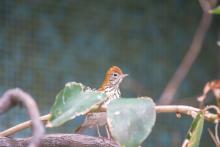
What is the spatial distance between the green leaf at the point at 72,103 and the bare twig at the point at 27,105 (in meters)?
0.38

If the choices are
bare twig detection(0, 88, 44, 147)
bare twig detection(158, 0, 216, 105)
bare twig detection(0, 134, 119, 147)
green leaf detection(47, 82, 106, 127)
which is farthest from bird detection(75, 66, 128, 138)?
bare twig detection(0, 88, 44, 147)

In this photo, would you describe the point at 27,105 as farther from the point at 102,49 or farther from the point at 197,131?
the point at 102,49

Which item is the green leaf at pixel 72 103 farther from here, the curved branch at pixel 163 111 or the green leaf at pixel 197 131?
the green leaf at pixel 197 131

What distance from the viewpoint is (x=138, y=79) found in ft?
11.5

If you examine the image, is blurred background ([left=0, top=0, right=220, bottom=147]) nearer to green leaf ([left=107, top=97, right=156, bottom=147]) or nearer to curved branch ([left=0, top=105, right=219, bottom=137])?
curved branch ([left=0, top=105, right=219, bottom=137])

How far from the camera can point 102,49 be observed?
11.3 ft

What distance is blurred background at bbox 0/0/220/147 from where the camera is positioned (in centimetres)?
323

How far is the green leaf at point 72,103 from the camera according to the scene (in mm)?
1037

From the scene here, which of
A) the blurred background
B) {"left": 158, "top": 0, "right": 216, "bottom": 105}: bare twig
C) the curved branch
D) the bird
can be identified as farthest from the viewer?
the blurred background

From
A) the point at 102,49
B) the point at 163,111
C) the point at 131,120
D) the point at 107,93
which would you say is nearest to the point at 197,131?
the point at 163,111

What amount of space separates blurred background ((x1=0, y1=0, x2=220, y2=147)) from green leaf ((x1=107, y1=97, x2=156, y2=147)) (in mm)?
2070

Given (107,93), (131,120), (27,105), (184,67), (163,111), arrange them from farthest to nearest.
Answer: (107,93) < (184,67) < (163,111) < (131,120) < (27,105)

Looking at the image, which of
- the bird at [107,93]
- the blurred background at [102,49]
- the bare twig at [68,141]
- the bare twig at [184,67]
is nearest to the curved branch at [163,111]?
the bare twig at [68,141]

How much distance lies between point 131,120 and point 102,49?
2434 millimetres
